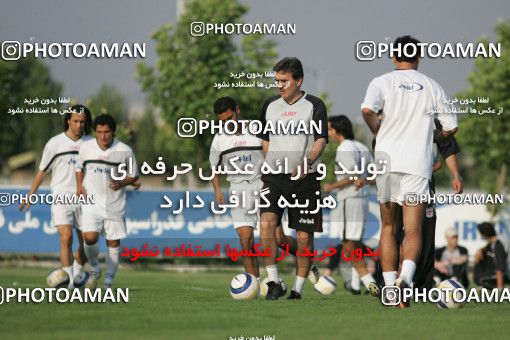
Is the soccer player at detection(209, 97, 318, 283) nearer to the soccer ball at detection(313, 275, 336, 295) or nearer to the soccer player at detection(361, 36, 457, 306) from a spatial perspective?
the soccer ball at detection(313, 275, 336, 295)

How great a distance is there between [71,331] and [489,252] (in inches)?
561

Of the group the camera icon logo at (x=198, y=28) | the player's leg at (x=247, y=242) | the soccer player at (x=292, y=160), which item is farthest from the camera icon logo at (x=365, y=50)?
the camera icon logo at (x=198, y=28)

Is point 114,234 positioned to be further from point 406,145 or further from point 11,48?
point 406,145

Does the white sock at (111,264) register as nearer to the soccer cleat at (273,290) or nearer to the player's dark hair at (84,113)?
the player's dark hair at (84,113)

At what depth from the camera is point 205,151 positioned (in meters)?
29.7

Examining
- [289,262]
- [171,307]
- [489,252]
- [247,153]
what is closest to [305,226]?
[247,153]

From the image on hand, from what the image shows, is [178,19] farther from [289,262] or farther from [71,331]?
[71,331]

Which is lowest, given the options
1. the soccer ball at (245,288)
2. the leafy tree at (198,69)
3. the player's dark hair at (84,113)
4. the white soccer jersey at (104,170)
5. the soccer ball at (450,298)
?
the soccer ball at (450,298)

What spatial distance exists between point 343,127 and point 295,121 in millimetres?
3947

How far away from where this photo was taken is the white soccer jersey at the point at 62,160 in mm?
15664

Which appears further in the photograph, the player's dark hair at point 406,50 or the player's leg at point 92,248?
the player's leg at point 92,248

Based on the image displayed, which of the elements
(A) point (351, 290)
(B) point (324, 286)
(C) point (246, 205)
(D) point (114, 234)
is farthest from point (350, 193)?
(D) point (114, 234)

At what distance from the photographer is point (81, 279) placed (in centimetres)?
1468

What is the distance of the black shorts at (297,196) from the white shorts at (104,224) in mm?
2627
